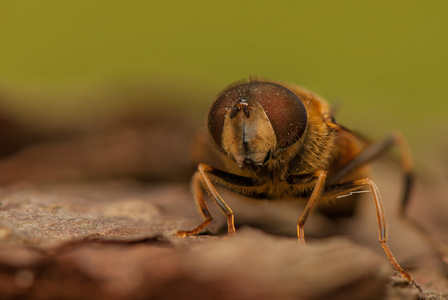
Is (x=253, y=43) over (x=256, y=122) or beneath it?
over

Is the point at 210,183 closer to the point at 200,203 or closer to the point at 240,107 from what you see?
the point at 200,203

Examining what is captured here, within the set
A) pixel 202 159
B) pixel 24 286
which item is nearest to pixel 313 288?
pixel 24 286

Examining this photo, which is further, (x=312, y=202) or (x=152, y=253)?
(x=312, y=202)

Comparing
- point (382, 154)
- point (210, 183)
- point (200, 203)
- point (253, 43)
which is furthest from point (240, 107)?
point (253, 43)

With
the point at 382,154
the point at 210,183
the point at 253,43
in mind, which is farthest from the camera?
the point at 253,43

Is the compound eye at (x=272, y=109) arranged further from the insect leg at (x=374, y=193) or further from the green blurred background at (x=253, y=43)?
the green blurred background at (x=253, y=43)

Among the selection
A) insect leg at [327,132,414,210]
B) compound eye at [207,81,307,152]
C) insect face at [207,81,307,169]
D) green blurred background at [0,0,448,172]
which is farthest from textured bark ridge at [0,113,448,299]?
green blurred background at [0,0,448,172]

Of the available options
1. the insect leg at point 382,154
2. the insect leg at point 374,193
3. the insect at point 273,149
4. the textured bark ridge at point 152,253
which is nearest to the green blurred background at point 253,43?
the insect leg at point 382,154
